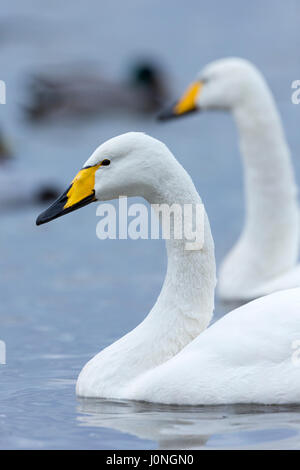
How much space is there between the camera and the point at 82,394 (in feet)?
26.7

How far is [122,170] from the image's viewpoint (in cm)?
778

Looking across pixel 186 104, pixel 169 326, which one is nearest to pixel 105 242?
pixel 186 104

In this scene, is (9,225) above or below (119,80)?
below

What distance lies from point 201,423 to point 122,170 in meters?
1.51

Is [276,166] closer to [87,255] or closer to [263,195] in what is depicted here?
[263,195]

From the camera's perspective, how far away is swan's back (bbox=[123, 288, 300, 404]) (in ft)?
24.5

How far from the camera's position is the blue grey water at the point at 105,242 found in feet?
24.4

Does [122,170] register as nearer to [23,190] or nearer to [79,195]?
[79,195]

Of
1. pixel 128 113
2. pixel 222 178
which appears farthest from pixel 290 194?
pixel 128 113

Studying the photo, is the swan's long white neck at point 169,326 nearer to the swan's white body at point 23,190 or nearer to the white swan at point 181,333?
the white swan at point 181,333

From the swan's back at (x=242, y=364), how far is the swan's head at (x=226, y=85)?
517cm

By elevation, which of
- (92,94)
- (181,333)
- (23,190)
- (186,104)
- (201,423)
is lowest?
(201,423)

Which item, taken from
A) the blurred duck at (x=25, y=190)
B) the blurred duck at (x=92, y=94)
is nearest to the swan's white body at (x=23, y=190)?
the blurred duck at (x=25, y=190)

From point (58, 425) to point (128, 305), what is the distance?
4533 mm
